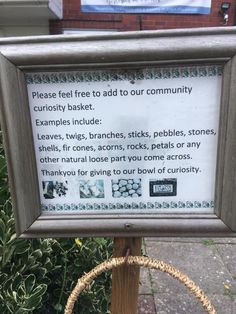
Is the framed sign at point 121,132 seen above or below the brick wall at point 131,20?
below

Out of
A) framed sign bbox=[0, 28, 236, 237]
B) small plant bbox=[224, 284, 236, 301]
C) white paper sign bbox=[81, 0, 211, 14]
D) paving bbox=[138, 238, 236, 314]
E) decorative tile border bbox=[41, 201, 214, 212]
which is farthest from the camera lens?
white paper sign bbox=[81, 0, 211, 14]

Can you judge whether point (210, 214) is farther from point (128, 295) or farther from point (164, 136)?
point (128, 295)

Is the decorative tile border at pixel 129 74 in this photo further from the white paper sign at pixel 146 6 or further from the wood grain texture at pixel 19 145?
the white paper sign at pixel 146 6

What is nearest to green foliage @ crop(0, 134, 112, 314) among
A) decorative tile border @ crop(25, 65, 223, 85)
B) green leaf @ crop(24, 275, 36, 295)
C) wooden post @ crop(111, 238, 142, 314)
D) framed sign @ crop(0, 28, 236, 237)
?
green leaf @ crop(24, 275, 36, 295)

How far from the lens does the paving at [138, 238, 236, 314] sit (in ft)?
9.07

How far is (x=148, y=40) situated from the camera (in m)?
1.18

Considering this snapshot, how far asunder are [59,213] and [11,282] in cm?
68

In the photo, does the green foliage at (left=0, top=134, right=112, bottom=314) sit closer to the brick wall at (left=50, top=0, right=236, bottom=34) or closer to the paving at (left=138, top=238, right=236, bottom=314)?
the paving at (left=138, top=238, right=236, bottom=314)

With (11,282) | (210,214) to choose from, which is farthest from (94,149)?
(11,282)

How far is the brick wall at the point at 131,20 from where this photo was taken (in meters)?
5.88

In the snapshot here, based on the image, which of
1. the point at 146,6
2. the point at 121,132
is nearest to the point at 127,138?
the point at 121,132

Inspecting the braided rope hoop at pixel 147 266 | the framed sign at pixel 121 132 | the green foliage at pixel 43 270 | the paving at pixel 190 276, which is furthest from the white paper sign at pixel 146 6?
the braided rope hoop at pixel 147 266

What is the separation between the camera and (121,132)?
126 cm

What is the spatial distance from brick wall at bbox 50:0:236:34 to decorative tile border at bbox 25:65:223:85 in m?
4.98
